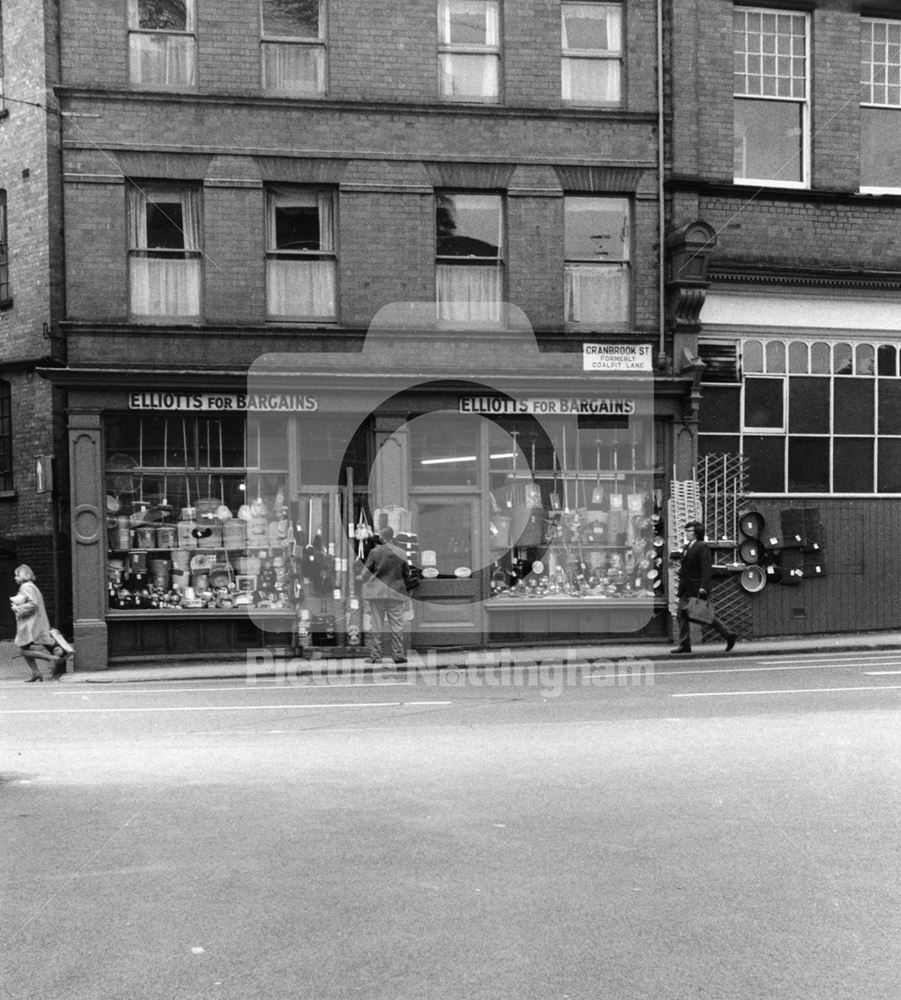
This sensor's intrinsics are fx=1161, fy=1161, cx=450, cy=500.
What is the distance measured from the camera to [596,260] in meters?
18.7

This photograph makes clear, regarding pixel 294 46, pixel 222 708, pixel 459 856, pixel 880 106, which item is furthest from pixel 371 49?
pixel 459 856

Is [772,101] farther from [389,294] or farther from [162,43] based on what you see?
[162,43]

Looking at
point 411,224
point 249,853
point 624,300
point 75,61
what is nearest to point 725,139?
point 624,300

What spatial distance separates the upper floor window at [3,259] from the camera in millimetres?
19359

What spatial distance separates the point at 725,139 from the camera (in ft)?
62.8

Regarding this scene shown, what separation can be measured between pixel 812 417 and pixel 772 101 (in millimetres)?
5340

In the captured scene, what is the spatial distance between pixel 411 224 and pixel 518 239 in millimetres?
1702

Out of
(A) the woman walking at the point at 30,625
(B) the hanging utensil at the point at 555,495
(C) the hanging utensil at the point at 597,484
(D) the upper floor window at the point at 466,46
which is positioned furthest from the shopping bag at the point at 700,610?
(A) the woman walking at the point at 30,625

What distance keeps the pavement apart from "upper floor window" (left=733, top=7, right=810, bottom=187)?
25.2 feet

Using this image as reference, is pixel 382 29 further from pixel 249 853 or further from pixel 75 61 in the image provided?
pixel 249 853

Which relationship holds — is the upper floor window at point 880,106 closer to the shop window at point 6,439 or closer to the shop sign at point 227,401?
the shop sign at point 227,401

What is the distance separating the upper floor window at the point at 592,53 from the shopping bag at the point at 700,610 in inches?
320

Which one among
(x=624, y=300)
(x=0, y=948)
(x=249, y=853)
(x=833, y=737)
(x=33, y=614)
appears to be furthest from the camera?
(x=624, y=300)

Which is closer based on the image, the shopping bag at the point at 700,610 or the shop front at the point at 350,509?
the shop front at the point at 350,509
